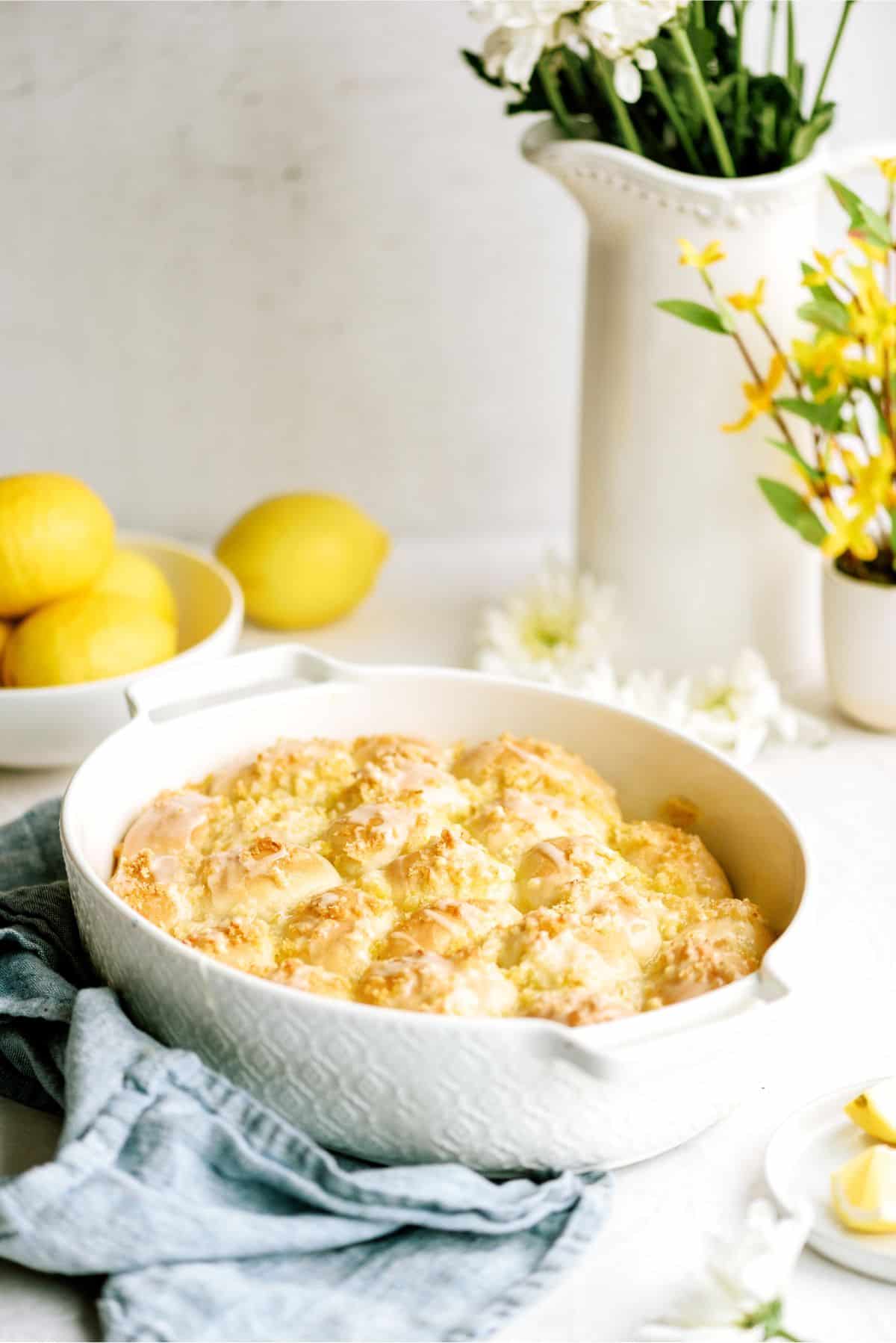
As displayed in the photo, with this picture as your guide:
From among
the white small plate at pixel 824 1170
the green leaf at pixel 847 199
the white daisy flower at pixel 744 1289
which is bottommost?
the white small plate at pixel 824 1170

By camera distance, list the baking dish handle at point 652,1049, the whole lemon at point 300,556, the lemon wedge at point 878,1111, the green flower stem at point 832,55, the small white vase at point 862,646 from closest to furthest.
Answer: the baking dish handle at point 652,1049 < the lemon wedge at point 878,1111 < the green flower stem at point 832,55 < the small white vase at point 862,646 < the whole lemon at point 300,556

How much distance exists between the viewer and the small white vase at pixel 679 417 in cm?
115

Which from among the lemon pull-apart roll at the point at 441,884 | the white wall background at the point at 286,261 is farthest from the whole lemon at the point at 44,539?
the white wall background at the point at 286,261

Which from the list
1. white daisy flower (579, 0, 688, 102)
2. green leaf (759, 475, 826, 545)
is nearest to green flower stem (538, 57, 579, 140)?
white daisy flower (579, 0, 688, 102)

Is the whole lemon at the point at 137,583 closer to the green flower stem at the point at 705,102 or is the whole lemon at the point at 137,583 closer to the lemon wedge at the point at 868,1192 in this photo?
the green flower stem at the point at 705,102

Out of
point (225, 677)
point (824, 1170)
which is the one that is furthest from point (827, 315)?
point (824, 1170)

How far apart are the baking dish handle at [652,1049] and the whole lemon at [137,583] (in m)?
0.66

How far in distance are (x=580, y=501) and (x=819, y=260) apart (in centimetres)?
31

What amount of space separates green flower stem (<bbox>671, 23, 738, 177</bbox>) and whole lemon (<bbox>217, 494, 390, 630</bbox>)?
1.51 ft

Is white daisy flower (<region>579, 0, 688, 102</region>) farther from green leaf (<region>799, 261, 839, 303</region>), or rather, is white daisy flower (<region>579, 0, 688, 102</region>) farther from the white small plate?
the white small plate

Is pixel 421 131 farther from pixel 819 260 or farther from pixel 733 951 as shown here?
pixel 733 951

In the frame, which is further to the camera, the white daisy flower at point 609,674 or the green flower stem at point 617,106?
the white daisy flower at point 609,674

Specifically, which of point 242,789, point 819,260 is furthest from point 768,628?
point 242,789

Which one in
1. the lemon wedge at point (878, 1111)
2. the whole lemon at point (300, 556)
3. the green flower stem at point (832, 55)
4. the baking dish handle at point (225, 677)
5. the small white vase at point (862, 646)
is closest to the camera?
the lemon wedge at point (878, 1111)
